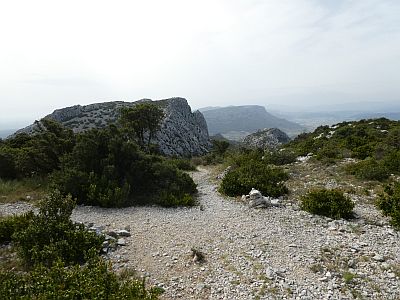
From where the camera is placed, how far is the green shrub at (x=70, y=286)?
626 centimetres

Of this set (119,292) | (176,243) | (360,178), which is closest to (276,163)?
(360,178)

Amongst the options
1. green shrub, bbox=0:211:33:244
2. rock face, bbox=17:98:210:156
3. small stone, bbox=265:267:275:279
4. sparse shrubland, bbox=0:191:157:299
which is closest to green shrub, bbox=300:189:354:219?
small stone, bbox=265:267:275:279

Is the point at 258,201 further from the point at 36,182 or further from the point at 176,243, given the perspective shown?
the point at 36,182

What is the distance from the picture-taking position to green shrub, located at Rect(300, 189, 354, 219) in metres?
12.2

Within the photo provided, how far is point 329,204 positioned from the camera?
12469 millimetres

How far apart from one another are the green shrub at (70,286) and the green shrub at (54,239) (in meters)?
1.14

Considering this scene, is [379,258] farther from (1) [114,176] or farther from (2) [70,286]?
(1) [114,176]

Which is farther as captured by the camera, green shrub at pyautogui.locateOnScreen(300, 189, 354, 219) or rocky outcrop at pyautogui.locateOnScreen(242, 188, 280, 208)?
rocky outcrop at pyautogui.locateOnScreen(242, 188, 280, 208)

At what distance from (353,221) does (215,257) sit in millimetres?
5901

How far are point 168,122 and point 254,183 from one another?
132 ft

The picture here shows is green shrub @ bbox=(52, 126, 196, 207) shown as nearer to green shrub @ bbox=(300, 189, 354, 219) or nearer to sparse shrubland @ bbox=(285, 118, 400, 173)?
green shrub @ bbox=(300, 189, 354, 219)

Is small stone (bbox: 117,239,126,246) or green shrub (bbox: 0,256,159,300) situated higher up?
green shrub (bbox: 0,256,159,300)

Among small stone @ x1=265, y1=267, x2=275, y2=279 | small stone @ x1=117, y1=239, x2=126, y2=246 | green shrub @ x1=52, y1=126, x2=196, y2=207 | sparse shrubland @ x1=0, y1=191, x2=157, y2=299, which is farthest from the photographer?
green shrub @ x1=52, y1=126, x2=196, y2=207

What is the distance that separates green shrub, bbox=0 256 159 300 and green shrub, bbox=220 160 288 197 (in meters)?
9.82
